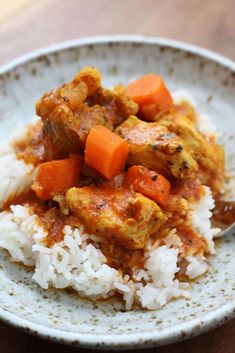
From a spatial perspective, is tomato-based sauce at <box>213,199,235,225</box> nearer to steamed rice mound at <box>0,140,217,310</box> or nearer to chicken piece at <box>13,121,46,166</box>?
steamed rice mound at <box>0,140,217,310</box>

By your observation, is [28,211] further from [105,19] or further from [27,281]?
[105,19]

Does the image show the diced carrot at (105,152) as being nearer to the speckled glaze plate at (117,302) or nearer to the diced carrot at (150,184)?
the diced carrot at (150,184)

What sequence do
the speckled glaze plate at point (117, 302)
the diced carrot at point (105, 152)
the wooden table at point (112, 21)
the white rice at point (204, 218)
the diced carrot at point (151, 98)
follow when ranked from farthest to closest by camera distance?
1. the wooden table at point (112, 21)
2. the diced carrot at point (151, 98)
3. the white rice at point (204, 218)
4. the diced carrot at point (105, 152)
5. the speckled glaze plate at point (117, 302)

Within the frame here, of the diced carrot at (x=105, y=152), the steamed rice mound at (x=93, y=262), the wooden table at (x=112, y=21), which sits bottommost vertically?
the steamed rice mound at (x=93, y=262)

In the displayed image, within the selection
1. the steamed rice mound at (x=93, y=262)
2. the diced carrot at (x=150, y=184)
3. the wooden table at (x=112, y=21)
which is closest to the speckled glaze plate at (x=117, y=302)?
the steamed rice mound at (x=93, y=262)

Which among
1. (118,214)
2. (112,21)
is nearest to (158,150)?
(118,214)

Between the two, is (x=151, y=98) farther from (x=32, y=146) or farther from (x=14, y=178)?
(x=14, y=178)

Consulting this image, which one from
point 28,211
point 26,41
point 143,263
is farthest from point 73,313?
point 26,41

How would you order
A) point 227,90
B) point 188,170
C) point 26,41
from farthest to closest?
point 26,41 < point 227,90 < point 188,170

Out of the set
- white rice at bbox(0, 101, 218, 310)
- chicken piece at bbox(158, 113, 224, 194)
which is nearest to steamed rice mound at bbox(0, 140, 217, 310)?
white rice at bbox(0, 101, 218, 310)
